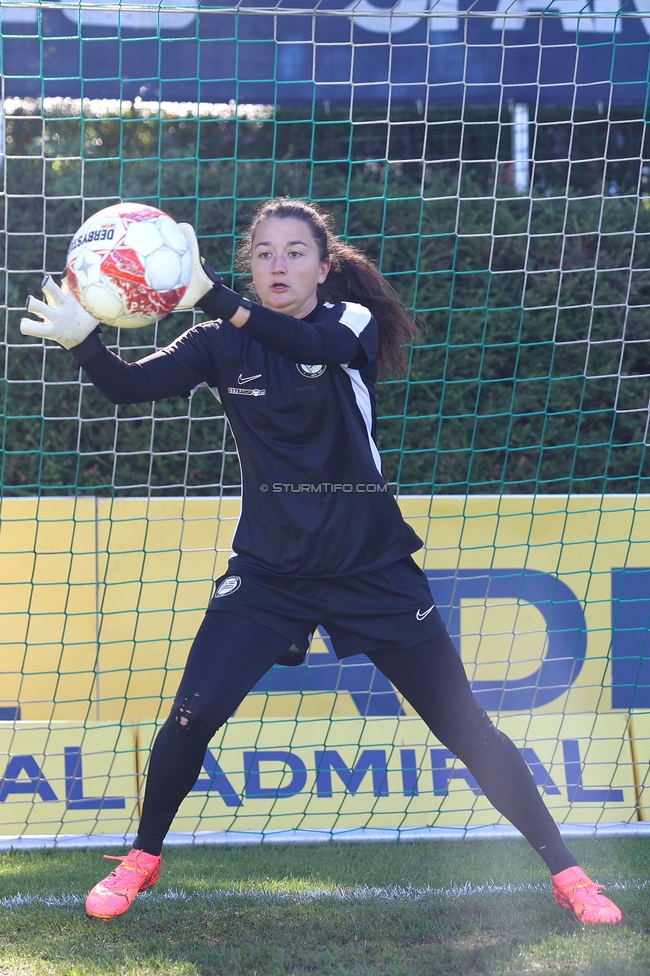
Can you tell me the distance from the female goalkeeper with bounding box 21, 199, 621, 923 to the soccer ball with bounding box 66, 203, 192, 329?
0.20 metres

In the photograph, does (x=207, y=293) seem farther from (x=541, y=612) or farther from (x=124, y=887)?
(x=541, y=612)

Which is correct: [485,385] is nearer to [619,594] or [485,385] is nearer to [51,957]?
[619,594]

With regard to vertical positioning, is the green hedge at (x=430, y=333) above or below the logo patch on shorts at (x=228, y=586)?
above

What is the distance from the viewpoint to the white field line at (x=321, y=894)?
10.3ft

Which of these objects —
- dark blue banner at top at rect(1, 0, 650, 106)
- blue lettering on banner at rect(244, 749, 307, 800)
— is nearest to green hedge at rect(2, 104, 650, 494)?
dark blue banner at top at rect(1, 0, 650, 106)

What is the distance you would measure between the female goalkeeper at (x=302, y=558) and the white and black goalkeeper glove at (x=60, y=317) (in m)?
0.08

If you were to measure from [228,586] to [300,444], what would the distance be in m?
0.45

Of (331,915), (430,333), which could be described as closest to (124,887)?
(331,915)

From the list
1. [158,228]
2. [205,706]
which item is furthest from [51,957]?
[158,228]

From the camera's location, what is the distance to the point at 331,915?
9.82ft

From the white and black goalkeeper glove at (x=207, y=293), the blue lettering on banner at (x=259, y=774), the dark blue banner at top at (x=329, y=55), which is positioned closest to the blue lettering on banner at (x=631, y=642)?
the blue lettering on banner at (x=259, y=774)

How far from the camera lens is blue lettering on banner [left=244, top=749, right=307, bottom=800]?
4016 millimetres

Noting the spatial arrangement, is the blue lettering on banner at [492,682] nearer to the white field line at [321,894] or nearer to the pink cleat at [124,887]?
the white field line at [321,894]

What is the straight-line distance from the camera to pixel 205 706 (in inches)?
106
